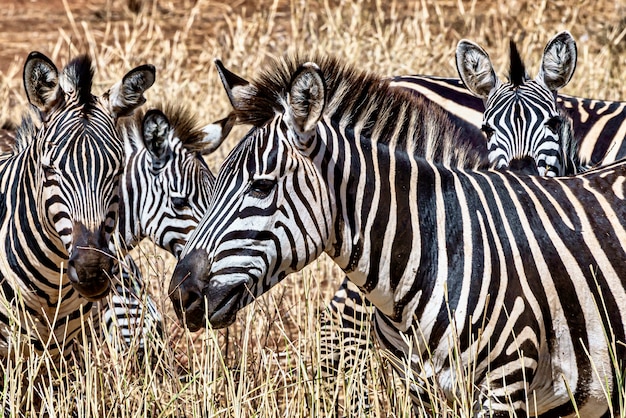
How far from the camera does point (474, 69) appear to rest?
6.80m

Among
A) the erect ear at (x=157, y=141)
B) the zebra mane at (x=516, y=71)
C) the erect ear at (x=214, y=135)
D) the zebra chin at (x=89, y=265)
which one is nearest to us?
the zebra chin at (x=89, y=265)

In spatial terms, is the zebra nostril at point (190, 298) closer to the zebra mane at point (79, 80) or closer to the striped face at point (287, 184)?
the striped face at point (287, 184)

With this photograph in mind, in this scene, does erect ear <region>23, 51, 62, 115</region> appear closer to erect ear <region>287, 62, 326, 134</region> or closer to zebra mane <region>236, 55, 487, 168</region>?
zebra mane <region>236, 55, 487, 168</region>

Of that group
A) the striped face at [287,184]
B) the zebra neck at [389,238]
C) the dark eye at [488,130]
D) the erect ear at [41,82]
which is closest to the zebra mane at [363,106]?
the striped face at [287,184]

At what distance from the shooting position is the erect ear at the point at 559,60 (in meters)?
6.56

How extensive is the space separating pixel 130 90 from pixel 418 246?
1916 mm

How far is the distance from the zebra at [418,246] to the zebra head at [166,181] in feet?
7.68

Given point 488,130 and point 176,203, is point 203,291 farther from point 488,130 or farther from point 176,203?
point 488,130

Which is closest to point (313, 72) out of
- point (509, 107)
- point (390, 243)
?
point (390, 243)

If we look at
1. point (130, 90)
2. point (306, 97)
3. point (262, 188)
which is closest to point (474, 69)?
point (130, 90)

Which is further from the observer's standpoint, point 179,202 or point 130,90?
point 179,202

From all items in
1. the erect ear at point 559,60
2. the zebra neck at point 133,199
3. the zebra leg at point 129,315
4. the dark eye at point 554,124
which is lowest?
the zebra leg at point 129,315

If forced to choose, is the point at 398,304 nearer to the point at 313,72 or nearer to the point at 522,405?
the point at 522,405

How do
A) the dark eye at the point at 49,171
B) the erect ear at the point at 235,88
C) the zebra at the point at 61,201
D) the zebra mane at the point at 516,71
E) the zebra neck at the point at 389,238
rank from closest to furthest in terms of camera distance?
1. the zebra neck at the point at 389,238
2. the erect ear at the point at 235,88
3. the zebra at the point at 61,201
4. the dark eye at the point at 49,171
5. the zebra mane at the point at 516,71
